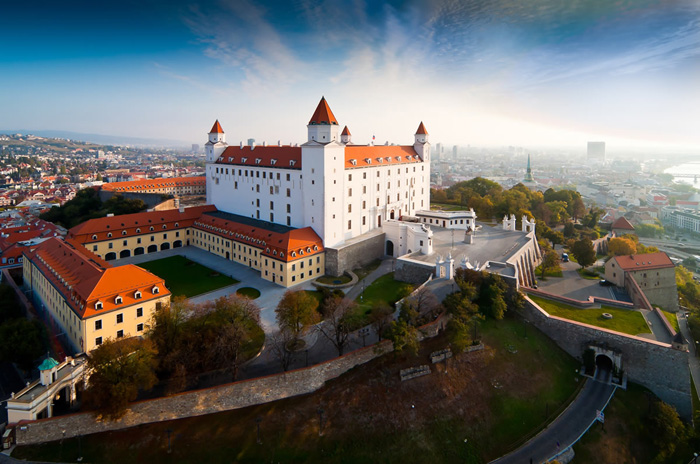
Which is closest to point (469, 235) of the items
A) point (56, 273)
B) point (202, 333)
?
point (202, 333)

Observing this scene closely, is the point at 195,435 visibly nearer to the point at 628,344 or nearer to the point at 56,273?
the point at 56,273

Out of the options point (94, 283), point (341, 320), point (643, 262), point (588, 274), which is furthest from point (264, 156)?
point (643, 262)

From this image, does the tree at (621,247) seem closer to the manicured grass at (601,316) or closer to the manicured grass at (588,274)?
the manicured grass at (588,274)

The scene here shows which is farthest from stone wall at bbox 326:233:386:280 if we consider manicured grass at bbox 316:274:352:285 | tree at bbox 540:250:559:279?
tree at bbox 540:250:559:279

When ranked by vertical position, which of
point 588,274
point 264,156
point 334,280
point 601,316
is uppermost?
point 264,156

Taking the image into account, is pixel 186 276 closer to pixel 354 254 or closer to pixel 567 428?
pixel 354 254

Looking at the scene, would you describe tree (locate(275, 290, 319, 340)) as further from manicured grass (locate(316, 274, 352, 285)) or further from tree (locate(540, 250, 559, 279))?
tree (locate(540, 250, 559, 279))

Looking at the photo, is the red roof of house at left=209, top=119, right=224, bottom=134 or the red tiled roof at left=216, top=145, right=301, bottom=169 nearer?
the red tiled roof at left=216, top=145, right=301, bottom=169
